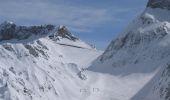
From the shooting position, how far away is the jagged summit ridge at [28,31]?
129625mm

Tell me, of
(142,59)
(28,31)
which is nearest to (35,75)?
(142,59)

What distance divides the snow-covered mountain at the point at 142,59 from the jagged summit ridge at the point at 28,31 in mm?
19547

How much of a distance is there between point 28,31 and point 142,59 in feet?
153

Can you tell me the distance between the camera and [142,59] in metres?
98.0

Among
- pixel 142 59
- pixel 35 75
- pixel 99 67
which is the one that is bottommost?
pixel 99 67

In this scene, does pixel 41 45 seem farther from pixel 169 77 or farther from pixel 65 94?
pixel 169 77

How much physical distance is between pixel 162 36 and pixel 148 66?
1013 cm

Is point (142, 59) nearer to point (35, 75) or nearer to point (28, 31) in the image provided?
point (35, 75)

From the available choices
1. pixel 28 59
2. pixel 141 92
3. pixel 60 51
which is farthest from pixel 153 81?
pixel 60 51

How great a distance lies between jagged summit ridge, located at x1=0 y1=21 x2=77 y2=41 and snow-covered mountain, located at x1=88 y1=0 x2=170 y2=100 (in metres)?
19.5

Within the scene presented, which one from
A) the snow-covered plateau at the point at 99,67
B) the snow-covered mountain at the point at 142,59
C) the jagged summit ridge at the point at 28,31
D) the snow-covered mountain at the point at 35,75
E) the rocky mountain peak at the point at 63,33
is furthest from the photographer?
the jagged summit ridge at the point at 28,31

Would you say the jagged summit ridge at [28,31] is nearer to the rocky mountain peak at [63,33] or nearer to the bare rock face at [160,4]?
the rocky mountain peak at [63,33]

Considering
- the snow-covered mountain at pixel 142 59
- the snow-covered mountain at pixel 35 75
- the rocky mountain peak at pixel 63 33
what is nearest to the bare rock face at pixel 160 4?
the snow-covered mountain at pixel 142 59

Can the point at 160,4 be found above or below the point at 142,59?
above
